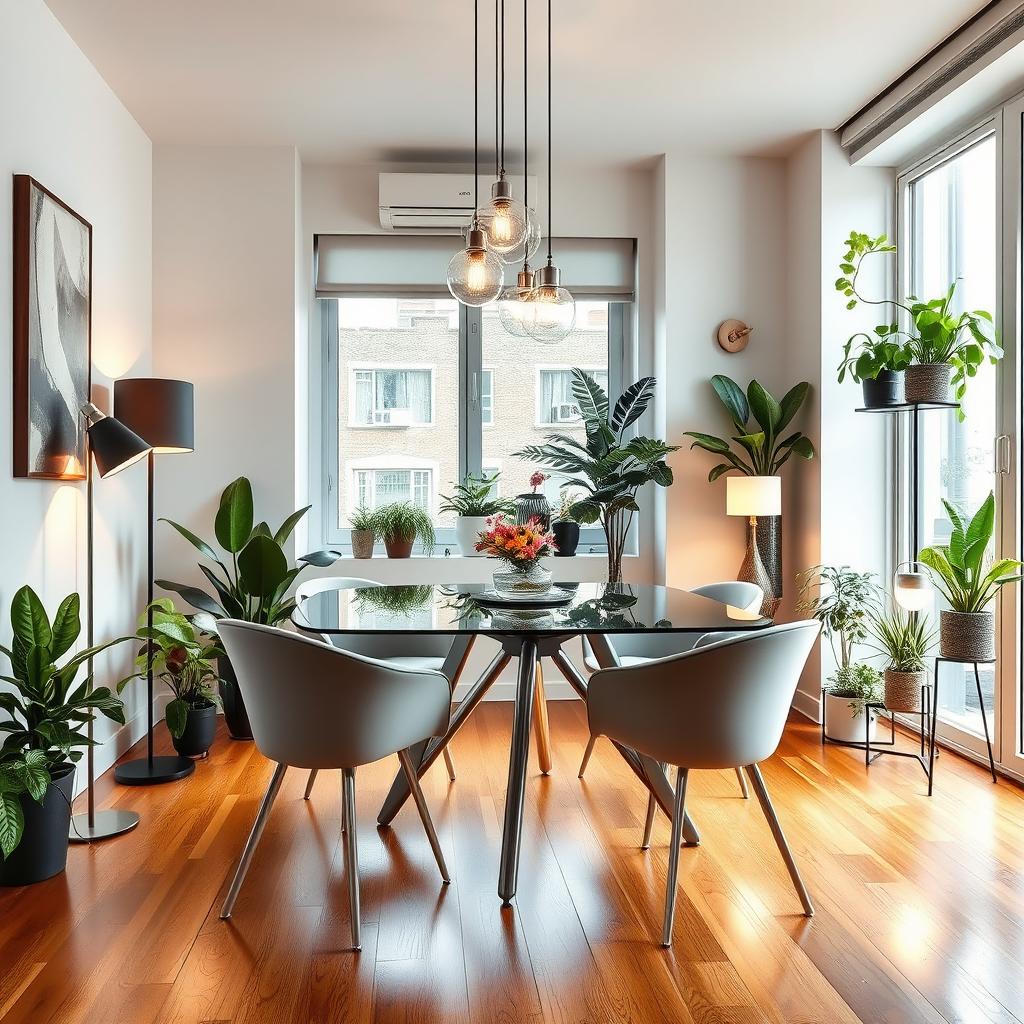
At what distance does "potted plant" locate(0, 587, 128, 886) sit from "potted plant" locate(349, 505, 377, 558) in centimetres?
202

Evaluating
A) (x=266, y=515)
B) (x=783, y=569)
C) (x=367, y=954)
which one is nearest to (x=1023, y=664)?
(x=783, y=569)

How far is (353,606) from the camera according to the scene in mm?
2865

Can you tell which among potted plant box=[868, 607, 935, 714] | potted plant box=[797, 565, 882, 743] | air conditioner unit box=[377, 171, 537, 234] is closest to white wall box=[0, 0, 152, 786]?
air conditioner unit box=[377, 171, 537, 234]

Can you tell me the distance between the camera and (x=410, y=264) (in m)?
4.88

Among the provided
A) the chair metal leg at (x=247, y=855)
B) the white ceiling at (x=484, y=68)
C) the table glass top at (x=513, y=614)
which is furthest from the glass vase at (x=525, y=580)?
the white ceiling at (x=484, y=68)

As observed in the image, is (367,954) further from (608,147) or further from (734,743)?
(608,147)

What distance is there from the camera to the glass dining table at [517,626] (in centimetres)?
239

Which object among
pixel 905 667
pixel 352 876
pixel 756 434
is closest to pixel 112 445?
pixel 352 876

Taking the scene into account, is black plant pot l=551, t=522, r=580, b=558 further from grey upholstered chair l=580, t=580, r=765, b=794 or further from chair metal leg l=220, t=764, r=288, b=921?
chair metal leg l=220, t=764, r=288, b=921

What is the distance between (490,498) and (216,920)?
3021 millimetres

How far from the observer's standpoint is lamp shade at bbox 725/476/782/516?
13.9 feet

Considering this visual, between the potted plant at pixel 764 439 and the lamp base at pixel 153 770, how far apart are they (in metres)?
2.80

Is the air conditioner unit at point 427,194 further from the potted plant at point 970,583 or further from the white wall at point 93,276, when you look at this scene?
the potted plant at point 970,583

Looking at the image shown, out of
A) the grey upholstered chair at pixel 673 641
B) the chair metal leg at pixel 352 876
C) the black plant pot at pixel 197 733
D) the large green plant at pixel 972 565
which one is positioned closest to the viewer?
the chair metal leg at pixel 352 876
